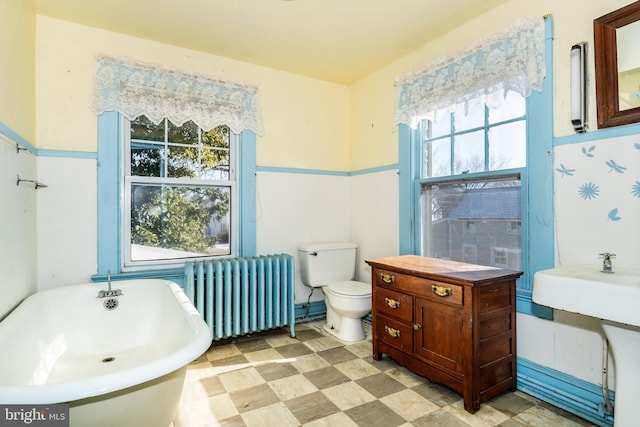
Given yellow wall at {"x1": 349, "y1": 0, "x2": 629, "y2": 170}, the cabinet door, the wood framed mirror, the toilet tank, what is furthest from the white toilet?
the wood framed mirror

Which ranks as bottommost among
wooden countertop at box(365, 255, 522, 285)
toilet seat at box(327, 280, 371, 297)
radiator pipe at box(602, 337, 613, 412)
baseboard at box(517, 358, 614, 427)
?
baseboard at box(517, 358, 614, 427)

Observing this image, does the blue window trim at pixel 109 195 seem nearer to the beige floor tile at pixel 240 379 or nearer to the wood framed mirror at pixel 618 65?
the beige floor tile at pixel 240 379

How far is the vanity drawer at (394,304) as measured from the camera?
86.0 inches

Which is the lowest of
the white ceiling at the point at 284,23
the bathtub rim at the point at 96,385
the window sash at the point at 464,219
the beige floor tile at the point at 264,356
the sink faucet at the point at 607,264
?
the beige floor tile at the point at 264,356

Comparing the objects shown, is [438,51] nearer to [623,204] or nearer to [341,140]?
[341,140]

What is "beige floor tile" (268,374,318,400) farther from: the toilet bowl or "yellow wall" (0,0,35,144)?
"yellow wall" (0,0,35,144)

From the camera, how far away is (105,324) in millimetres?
2227

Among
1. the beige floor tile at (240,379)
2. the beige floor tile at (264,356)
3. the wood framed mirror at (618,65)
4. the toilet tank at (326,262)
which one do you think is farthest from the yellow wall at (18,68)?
the wood framed mirror at (618,65)

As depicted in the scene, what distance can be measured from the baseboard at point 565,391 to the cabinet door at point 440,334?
514 mm

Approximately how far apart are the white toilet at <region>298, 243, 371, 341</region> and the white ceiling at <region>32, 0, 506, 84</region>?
67.5 inches

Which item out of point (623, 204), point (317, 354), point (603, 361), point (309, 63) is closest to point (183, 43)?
point (309, 63)

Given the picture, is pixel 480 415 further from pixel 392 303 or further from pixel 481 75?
pixel 481 75

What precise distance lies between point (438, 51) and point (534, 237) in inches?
61.5

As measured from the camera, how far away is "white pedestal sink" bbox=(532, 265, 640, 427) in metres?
1.27
